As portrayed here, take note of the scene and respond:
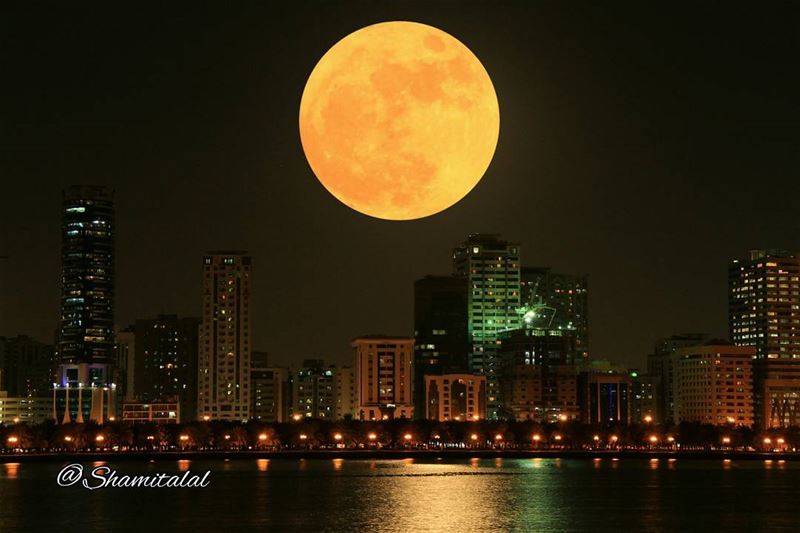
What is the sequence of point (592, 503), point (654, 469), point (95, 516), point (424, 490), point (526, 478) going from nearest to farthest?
1. point (95, 516)
2. point (592, 503)
3. point (424, 490)
4. point (526, 478)
5. point (654, 469)

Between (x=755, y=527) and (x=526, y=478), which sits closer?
(x=755, y=527)

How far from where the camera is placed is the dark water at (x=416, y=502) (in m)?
110

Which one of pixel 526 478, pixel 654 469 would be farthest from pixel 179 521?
pixel 654 469

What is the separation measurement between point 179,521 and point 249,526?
7002 millimetres

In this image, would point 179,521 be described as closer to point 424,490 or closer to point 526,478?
point 424,490

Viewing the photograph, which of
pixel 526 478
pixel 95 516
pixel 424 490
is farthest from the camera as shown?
pixel 526 478

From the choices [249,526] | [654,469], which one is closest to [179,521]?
[249,526]

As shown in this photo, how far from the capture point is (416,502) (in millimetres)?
124938

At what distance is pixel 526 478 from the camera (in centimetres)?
15975

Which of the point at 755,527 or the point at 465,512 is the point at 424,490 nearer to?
the point at 465,512

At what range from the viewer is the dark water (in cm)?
11044

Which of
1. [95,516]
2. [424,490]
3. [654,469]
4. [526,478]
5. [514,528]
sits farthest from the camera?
[654,469]

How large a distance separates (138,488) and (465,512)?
43538 millimetres

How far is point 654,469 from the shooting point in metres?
188
